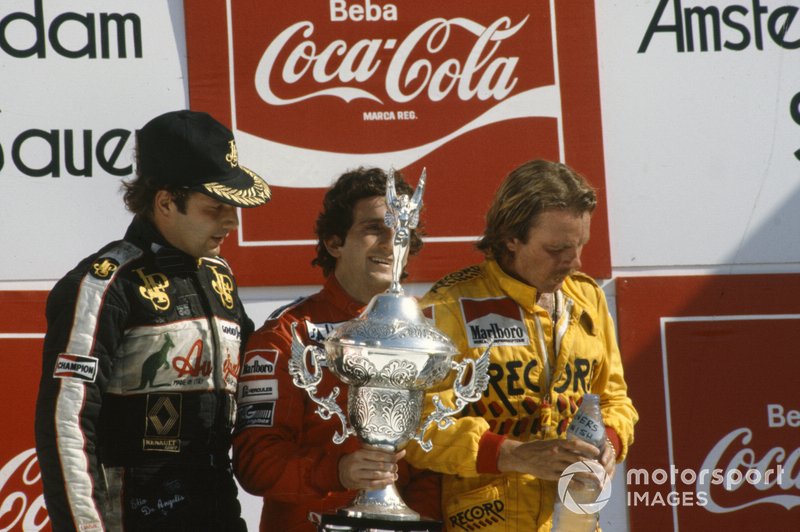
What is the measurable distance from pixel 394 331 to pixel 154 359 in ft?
1.80

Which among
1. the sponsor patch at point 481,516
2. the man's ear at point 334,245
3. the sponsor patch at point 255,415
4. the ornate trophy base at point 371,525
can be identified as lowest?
the sponsor patch at point 481,516

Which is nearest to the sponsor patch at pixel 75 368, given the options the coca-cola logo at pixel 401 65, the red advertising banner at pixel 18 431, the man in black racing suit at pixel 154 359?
the man in black racing suit at pixel 154 359

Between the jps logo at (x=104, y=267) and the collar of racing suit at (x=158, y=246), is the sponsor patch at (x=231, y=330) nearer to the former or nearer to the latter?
the collar of racing suit at (x=158, y=246)

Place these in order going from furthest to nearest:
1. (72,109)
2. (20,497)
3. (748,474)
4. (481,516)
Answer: (748,474), (72,109), (20,497), (481,516)

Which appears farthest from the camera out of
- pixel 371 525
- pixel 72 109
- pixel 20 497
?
pixel 72 109

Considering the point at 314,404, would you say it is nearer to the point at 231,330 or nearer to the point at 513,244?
the point at 231,330

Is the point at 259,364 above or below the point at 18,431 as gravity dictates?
above

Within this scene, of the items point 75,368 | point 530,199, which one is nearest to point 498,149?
point 530,199

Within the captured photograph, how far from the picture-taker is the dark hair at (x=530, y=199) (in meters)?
2.56

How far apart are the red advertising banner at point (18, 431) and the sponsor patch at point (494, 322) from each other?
4.94 feet

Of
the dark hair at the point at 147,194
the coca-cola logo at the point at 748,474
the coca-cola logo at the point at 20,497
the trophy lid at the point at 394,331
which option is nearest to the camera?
the trophy lid at the point at 394,331

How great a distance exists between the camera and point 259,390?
8.46 ft

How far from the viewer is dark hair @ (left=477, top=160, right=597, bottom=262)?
2564 millimetres

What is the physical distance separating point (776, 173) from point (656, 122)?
1.38ft
